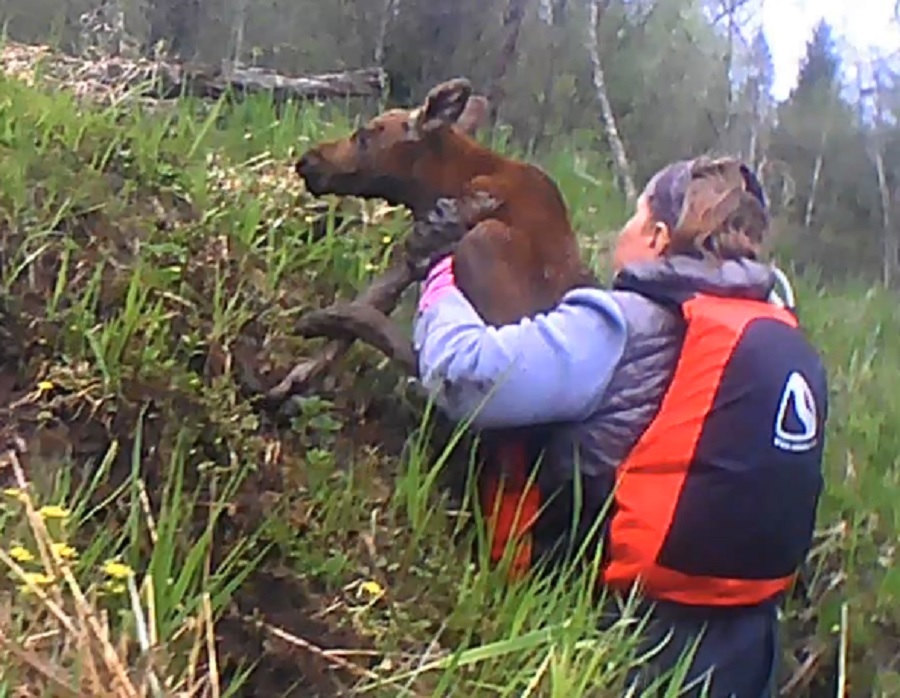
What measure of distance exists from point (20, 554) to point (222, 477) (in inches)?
37.0

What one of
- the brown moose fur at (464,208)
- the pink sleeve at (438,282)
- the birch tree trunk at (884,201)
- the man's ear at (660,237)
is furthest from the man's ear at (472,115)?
the birch tree trunk at (884,201)

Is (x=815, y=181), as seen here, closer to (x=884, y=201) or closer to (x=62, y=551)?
(x=884, y=201)

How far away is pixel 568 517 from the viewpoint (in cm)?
350

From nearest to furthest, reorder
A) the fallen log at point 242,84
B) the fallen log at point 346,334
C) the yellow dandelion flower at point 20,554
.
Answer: the yellow dandelion flower at point 20,554 → the fallen log at point 346,334 → the fallen log at point 242,84

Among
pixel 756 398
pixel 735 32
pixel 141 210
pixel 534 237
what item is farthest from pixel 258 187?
pixel 735 32

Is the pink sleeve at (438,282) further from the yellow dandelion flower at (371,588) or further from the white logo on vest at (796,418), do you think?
the white logo on vest at (796,418)

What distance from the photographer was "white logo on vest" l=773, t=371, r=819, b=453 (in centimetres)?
324

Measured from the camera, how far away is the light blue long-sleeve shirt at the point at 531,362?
128 inches

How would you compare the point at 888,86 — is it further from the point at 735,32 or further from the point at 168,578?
the point at 168,578

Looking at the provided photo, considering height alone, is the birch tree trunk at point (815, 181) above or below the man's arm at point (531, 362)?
below

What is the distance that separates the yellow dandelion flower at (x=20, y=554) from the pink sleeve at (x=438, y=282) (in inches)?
50.4

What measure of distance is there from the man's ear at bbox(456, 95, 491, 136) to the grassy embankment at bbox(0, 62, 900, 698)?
19.7 inches

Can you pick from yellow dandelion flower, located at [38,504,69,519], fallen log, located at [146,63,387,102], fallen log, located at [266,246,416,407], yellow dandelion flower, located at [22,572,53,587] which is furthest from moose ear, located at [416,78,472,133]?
yellow dandelion flower, located at [22,572,53,587]

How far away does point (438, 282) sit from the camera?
358 cm
